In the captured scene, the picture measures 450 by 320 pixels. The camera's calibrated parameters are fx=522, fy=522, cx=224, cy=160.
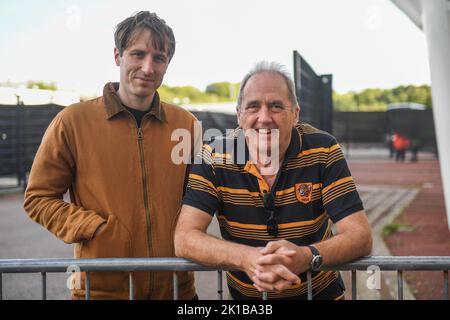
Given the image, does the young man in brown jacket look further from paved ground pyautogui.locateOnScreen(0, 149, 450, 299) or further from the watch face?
paved ground pyautogui.locateOnScreen(0, 149, 450, 299)

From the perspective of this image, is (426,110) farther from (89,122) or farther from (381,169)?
(89,122)

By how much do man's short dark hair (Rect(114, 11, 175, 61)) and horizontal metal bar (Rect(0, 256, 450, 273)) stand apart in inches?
37.1

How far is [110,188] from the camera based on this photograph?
7.61 feet

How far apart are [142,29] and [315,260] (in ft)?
4.10

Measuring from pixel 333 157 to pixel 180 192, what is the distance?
72 centimetres

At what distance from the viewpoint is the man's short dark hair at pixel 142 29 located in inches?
92.1

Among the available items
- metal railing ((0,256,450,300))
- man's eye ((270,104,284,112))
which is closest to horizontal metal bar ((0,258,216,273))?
metal railing ((0,256,450,300))

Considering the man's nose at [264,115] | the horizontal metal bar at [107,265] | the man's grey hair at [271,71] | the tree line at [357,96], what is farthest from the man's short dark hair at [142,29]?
the tree line at [357,96]

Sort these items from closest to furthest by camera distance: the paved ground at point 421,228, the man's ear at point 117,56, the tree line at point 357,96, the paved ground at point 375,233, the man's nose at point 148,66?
1. the man's nose at point 148,66
2. the man's ear at point 117,56
3. the paved ground at point 375,233
4. the paved ground at point 421,228
5. the tree line at point 357,96

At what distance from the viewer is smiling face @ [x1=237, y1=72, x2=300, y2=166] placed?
7.44 feet

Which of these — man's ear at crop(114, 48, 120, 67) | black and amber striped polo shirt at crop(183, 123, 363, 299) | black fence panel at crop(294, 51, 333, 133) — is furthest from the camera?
black fence panel at crop(294, 51, 333, 133)

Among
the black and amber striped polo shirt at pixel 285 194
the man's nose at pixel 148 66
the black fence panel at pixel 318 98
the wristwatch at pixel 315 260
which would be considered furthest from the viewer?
the black fence panel at pixel 318 98

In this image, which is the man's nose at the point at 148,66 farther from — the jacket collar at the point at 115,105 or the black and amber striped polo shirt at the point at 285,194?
the black and amber striped polo shirt at the point at 285,194
